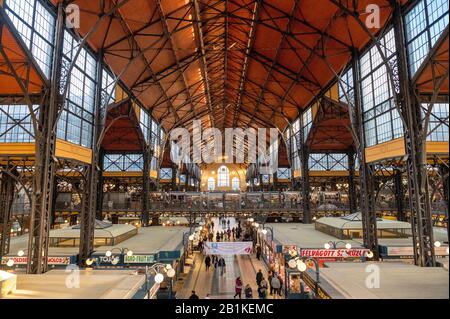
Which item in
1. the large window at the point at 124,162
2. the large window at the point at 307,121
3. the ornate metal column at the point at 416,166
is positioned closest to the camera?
the ornate metal column at the point at 416,166

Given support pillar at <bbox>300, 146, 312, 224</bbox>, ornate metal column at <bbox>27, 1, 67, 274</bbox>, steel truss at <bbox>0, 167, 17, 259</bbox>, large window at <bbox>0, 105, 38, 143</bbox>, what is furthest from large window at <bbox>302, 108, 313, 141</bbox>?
steel truss at <bbox>0, 167, 17, 259</bbox>

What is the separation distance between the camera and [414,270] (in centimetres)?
1164

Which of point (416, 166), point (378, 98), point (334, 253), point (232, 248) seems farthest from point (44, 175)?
point (378, 98)

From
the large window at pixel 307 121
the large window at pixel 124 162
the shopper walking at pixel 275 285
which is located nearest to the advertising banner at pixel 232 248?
the shopper walking at pixel 275 285

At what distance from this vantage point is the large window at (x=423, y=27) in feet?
45.6

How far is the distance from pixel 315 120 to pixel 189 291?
19.2m

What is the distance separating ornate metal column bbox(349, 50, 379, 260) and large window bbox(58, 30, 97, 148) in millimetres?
17005

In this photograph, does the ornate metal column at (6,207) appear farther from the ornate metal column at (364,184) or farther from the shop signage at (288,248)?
the ornate metal column at (364,184)

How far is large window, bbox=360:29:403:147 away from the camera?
17.7 metres

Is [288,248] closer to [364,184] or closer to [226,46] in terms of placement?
[364,184]

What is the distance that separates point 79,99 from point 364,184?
1837cm

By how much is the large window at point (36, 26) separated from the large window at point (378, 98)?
17.4 meters

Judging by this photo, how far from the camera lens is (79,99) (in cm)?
1903

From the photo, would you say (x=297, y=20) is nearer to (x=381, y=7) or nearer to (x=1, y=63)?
(x=381, y=7)
